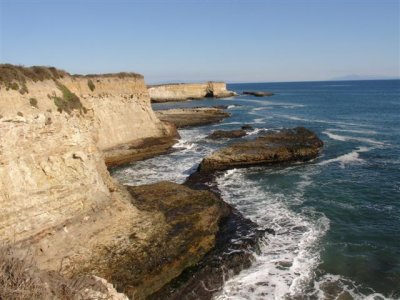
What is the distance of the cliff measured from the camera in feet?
42.8

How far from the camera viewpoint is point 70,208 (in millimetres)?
14586

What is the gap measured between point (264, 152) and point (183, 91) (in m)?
78.8

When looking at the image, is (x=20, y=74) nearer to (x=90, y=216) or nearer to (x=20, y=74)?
(x=20, y=74)

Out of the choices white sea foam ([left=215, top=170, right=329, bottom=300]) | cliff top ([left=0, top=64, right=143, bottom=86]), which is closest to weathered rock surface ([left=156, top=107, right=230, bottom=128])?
white sea foam ([left=215, top=170, right=329, bottom=300])

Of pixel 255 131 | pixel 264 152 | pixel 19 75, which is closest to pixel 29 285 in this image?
pixel 19 75

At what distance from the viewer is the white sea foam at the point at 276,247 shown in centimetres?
1354

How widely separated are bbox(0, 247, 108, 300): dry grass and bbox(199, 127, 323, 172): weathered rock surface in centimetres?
2081

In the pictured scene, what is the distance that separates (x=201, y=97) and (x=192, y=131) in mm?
62890

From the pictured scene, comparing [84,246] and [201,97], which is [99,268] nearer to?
[84,246]

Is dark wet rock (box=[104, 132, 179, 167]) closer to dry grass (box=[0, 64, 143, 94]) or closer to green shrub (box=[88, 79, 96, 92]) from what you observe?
green shrub (box=[88, 79, 96, 92])

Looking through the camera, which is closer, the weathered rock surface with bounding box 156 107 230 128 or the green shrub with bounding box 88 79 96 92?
the green shrub with bounding box 88 79 96 92

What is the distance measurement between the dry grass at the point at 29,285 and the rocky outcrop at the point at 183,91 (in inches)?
3747

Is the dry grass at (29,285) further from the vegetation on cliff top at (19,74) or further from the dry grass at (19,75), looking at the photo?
the vegetation on cliff top at (19,74)

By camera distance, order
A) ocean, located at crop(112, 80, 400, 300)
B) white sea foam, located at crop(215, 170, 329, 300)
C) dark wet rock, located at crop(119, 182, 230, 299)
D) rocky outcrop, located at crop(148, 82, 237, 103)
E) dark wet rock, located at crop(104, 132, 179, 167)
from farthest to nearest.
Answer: rocky outcrop, located at crop(148, 82, 237, 103) → dark wet rock, located at crop(104, 132, 179, 167) → ocean, located at crop(112, 80, 400, 300) → white sea foam, located at crop(215, 170, 329, 300) → dark wet rock, located at crop(119, 182, 230, 299)
